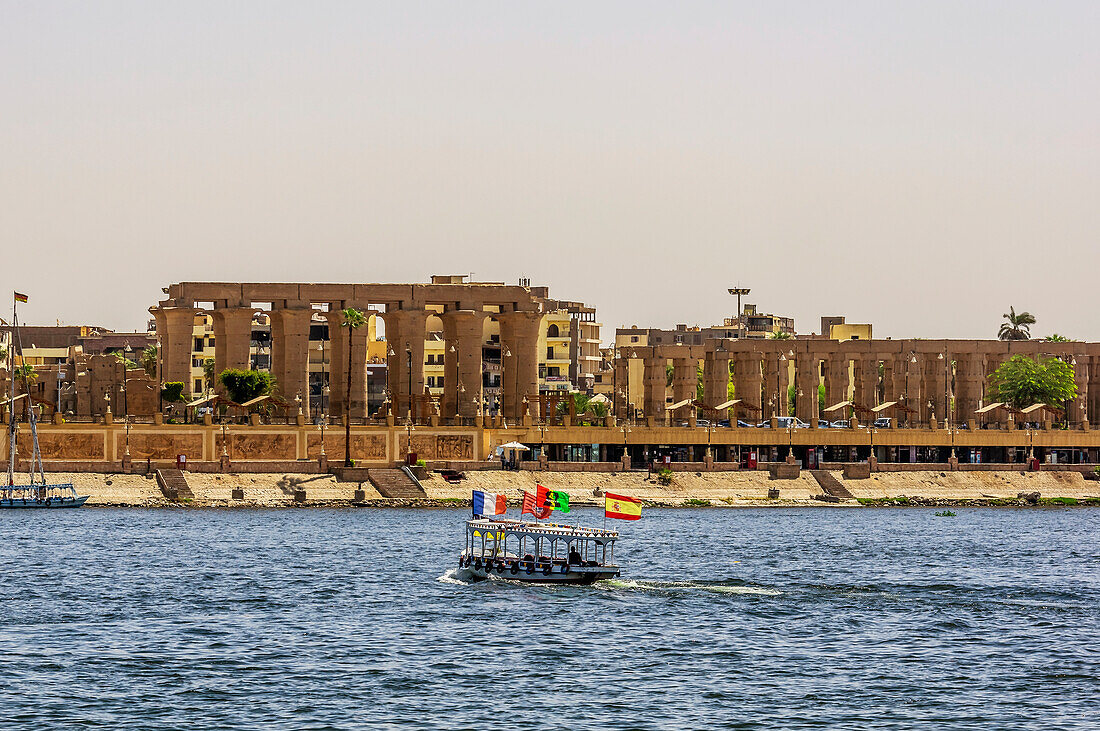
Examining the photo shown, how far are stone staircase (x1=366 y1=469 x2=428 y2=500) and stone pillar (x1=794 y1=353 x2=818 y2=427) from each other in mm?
41821

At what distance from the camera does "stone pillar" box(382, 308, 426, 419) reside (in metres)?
145

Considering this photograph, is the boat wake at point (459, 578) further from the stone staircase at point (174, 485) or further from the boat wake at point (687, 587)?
the stone staircase at point (174, 485)

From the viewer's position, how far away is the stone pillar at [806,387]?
15789cm

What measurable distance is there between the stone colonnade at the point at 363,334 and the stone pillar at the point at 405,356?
0.08m

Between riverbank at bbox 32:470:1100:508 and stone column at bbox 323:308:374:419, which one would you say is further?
stone column at bbox 323:308:374:419

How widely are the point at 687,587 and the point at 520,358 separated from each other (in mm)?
70623

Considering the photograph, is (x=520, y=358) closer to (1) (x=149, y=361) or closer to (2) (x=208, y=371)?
(2) (x=208, y=371)

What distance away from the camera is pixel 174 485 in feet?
401

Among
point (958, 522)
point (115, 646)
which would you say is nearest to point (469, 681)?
point (115, 646)

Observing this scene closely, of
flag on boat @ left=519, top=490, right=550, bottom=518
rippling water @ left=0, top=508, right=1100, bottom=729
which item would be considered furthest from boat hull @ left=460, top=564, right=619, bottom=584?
flag on boat @ left=519, top=490, right=550, bottom=518

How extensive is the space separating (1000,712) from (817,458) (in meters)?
90.9

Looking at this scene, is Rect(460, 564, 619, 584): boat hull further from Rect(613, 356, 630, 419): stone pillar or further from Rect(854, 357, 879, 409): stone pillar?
Rect(854, 357, 879, 409): stone pillar

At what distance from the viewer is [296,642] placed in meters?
62.6

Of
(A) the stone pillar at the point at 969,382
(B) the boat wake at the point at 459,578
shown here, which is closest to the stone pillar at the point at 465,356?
(A) the stone pillar at the point at 969,382
